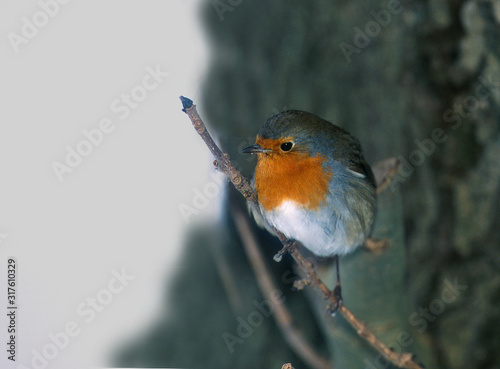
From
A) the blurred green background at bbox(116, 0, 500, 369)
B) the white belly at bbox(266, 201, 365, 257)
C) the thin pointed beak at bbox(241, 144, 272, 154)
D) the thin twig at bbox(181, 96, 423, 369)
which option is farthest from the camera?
the blurred green background at bbox(116, 0, 500, 369)

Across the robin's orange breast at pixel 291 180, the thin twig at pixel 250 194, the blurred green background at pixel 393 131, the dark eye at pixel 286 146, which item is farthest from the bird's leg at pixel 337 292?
the dark eye at pixel 286 146

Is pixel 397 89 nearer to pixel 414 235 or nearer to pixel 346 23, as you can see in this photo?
pixel 346 23

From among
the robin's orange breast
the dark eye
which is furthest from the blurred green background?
the dark eye

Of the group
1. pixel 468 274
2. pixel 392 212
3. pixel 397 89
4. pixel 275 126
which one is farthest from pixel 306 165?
pixel 468 274

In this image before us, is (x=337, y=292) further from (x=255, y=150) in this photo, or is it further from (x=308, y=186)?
(x=255, y=150)

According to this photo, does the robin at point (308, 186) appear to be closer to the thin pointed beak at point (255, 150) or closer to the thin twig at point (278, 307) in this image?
the thin pointed beak at point (255, 150)

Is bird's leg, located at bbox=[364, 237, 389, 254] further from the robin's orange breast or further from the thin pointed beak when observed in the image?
the thin pointed beak

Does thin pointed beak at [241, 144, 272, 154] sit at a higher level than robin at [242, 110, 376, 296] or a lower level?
higher
